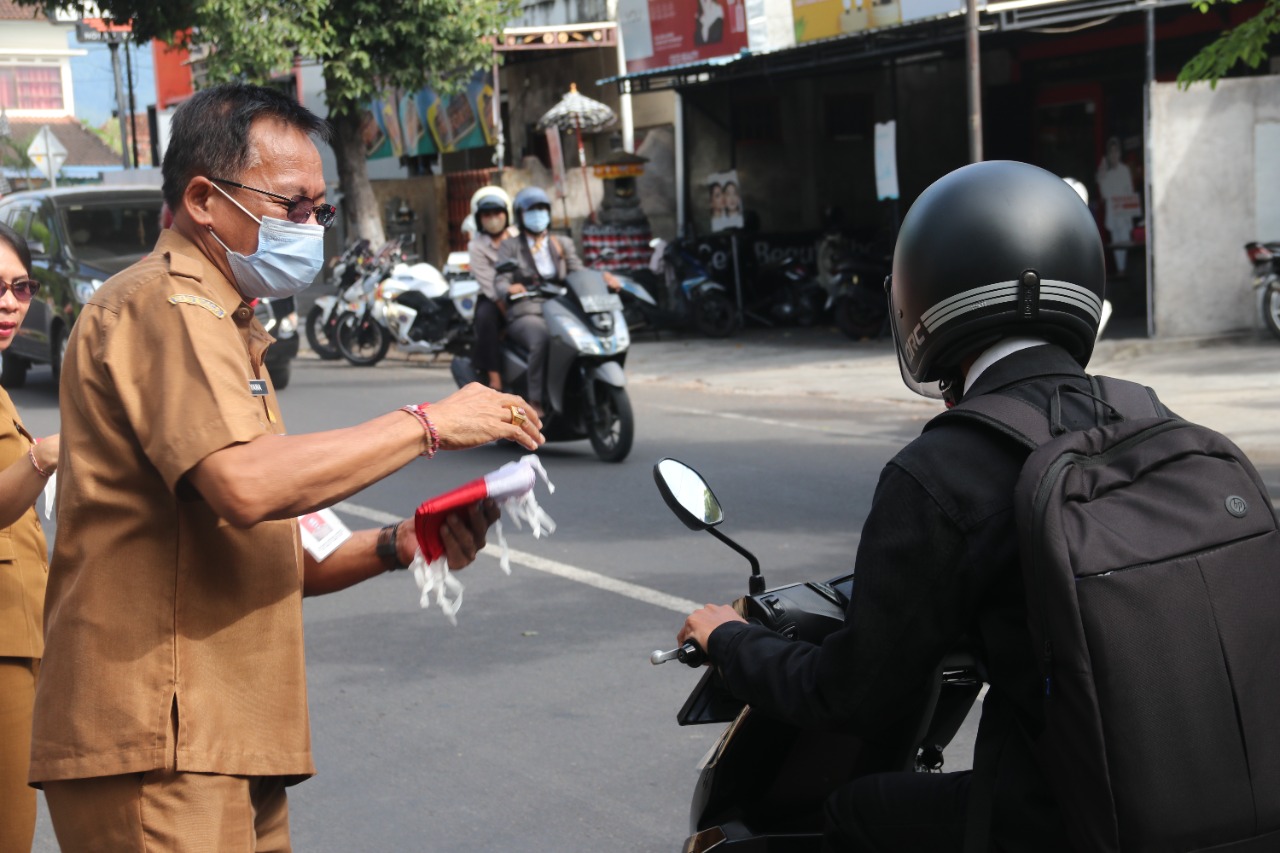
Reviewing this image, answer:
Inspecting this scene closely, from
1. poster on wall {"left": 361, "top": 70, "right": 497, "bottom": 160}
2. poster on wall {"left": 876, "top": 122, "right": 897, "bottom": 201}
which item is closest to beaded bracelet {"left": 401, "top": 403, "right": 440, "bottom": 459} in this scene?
poster on wall {"left": 876, "top": 122, "right": 897, "bottom": 201}

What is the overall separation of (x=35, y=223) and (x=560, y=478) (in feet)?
25.1

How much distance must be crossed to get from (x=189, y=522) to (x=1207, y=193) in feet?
44.7

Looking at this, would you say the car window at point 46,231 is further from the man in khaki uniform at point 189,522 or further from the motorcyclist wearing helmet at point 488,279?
the man in khaki uniform at point 189,522

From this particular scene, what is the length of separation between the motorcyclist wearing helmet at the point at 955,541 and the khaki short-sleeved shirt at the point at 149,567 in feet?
2.27

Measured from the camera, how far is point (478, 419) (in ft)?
7.26

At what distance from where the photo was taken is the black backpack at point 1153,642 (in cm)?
176

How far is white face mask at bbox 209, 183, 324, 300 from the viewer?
2.32 m

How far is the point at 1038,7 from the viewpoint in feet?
46.4

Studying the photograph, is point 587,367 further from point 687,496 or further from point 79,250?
point 687,496

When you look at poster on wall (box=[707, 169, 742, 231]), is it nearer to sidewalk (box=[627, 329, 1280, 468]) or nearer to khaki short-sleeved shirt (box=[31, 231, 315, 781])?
sidewalk (box=[627, 329, 1280, 468])

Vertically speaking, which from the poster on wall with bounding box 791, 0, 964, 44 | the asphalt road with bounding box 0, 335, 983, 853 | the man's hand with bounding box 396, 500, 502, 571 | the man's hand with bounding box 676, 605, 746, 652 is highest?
the poster on wall with bounding box 791, 0, 964, 44

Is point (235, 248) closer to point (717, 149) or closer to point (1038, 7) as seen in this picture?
point (1038, 7)

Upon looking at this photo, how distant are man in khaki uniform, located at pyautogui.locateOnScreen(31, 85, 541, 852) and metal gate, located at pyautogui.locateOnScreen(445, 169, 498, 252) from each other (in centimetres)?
2172

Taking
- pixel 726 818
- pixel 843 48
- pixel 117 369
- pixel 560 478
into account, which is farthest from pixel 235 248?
pixel 843 48
